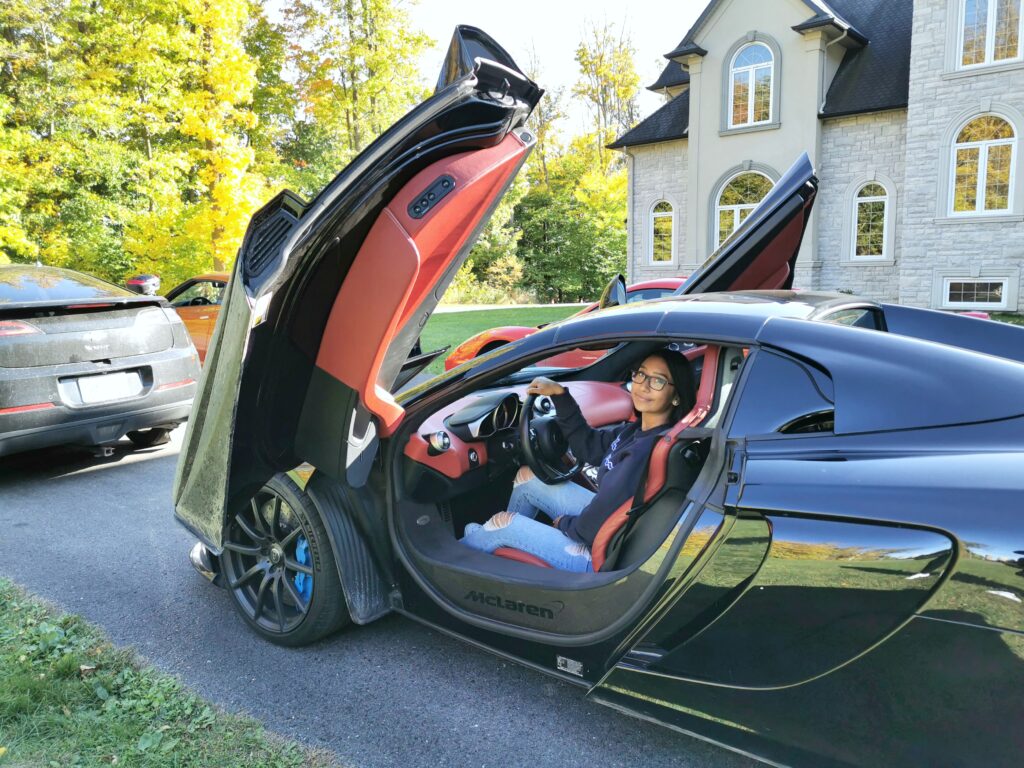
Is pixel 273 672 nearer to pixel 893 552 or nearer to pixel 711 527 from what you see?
pixel 711 527

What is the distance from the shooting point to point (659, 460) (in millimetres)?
2318

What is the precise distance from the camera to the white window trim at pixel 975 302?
14.5 m

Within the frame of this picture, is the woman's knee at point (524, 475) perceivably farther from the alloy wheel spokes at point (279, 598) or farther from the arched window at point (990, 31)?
the arched window at point (990, 31)

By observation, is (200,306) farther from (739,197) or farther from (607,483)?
(739,197)

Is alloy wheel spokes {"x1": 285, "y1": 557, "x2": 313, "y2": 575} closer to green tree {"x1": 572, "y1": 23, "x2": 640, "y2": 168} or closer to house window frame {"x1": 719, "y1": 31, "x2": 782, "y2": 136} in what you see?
house window frame {"x1": 719, "y1": 31, "x2": 782, "y2": 136}

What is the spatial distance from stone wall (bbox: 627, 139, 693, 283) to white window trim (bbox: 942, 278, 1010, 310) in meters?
5.79

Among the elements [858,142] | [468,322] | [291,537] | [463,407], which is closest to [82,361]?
[291,537]

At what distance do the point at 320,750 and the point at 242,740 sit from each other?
0.89 feet

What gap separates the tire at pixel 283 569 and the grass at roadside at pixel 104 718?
43 centimetres

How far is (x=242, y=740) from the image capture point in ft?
7.97

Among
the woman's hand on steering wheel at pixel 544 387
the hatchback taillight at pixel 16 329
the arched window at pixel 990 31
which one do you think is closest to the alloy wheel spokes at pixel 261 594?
the woman's hand on steering wheel at pixel 544 387

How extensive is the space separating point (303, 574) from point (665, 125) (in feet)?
61.8

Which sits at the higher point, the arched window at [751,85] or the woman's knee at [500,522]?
the arched window at [751,85]

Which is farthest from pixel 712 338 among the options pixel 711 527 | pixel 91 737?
pixel 91 737
